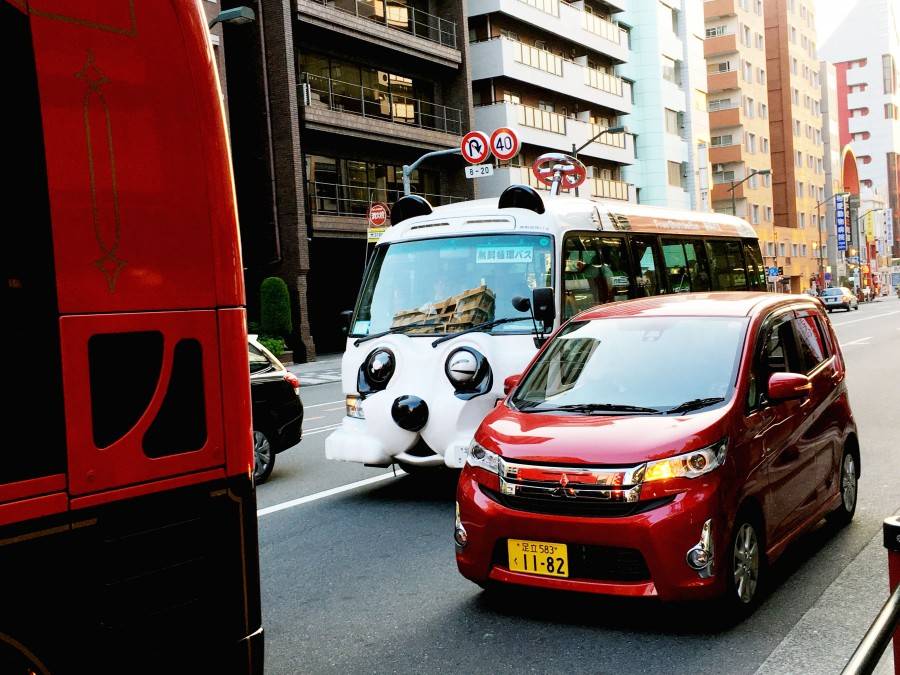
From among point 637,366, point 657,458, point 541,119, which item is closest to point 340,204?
point 541,119

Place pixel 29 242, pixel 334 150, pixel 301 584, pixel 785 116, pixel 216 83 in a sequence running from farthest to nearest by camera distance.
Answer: pixel 785 116, pixel 334 150, pixel 301 584, pixel 216 83, pixel 29 242

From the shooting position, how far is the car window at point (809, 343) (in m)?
6.50

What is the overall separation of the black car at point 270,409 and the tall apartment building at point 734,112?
2640 inches

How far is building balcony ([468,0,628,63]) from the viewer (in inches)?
1634

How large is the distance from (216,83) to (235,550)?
170 cm

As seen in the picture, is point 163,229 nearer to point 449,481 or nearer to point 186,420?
point 186,420

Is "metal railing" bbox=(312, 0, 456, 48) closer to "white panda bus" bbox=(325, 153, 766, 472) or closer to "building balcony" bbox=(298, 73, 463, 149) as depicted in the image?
"building balcony" bbox=(298, 73, 463, 149)

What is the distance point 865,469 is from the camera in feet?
29.6

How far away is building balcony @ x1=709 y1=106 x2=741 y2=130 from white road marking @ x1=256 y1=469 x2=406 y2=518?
70765mm

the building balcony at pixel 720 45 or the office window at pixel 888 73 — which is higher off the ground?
the office window at pixel 888 73

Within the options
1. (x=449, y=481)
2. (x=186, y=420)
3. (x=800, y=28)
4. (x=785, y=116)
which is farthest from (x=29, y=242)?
(x=800, y=28)

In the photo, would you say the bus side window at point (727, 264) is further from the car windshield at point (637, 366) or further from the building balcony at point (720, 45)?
the building balcony at point (720, 45)

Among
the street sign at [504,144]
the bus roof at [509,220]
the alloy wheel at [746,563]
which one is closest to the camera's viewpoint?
the alloy wheel at [746,563]

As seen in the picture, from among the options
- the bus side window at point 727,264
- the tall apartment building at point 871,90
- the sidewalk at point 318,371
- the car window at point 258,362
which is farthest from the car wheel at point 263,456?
the tall apartment building at point 871,90
